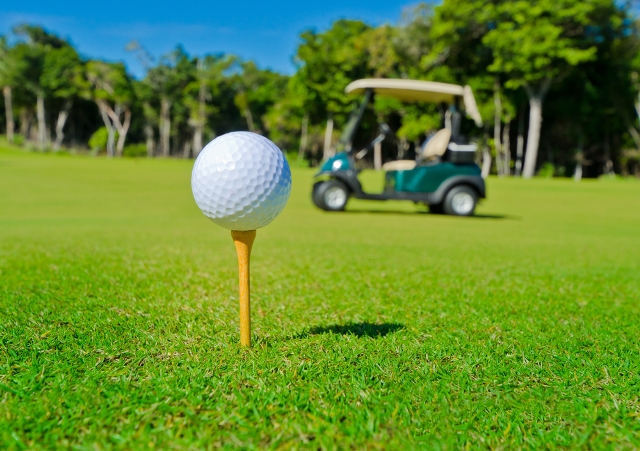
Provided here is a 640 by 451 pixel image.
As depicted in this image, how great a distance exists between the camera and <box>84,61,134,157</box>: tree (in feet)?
142

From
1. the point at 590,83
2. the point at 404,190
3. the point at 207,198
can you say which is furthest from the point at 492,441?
the point at 590,83

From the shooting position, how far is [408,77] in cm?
3169

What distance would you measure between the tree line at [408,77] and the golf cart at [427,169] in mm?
2019

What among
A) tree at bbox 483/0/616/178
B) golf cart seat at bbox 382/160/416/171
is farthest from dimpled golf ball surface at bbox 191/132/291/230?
tree at bbox 483/0/616/178

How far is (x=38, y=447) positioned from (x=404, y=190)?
350 inches

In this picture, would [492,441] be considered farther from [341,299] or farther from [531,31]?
[531,31]

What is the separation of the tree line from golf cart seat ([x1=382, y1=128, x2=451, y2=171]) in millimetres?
1563

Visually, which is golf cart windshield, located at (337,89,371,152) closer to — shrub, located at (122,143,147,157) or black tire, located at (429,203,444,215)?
black tire, located at (429,203,444,215)

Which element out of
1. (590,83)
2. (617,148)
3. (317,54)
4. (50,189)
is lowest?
(50,189)

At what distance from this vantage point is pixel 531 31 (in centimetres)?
2359

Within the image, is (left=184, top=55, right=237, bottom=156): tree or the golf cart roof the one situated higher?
(left=184, top=55, right=237, bottom=156): tree

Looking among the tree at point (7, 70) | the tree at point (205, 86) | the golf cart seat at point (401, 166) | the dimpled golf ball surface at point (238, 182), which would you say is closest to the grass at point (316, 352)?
the dimpled golf ball surface at point (238, 182)

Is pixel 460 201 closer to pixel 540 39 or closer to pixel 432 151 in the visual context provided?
pixel 432 151

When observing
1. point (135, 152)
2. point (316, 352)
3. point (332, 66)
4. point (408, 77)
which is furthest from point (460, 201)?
point (135, 152)
